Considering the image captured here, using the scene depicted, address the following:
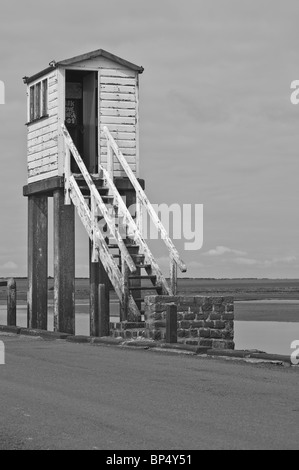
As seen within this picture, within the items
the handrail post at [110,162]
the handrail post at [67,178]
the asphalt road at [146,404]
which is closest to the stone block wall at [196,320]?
the asphalt road at [146,404]

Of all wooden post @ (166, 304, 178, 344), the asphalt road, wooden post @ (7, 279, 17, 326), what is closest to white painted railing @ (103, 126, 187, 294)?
wooden post @ (166, 304, 178, 344)

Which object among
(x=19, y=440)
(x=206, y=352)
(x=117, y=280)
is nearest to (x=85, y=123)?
(x=117, y=280)

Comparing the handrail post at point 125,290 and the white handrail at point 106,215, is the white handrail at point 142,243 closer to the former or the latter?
the white handrail at point 106,215

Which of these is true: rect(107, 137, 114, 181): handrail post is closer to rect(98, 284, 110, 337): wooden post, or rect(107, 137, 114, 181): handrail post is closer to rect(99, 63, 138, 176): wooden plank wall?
rect(99, 63, 138, 176): wooden plank wall

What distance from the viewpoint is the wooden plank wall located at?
2356 cm

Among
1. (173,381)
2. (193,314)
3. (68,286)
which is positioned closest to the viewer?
(173,381)

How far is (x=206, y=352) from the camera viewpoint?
15.1m

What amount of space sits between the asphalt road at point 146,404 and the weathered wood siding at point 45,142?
943 cm

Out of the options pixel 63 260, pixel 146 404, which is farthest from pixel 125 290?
pixel 146 404

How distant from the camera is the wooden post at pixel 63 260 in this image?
22547mm

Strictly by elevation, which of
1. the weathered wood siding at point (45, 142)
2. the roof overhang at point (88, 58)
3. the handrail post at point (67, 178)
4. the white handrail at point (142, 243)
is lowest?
the white handrail at point (142, 243)

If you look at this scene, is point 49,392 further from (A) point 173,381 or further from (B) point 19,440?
(B) point 19,440

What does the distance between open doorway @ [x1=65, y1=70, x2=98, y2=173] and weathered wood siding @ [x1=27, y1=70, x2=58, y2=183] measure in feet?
3.73
